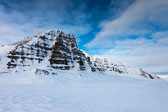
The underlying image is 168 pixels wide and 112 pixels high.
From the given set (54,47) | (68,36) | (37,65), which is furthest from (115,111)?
(68,36)

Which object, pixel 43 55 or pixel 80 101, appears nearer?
pixel 80 101

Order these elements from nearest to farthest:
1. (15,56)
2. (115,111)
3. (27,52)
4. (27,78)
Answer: (115,111)
(27,78)
(15,56)
(27,52)

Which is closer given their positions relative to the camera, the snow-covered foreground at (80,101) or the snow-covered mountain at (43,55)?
the snow-covered foreground at (80,101)

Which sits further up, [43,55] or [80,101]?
[43,55]

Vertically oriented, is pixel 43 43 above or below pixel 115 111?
above

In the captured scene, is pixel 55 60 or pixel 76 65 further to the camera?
pixel 76 65

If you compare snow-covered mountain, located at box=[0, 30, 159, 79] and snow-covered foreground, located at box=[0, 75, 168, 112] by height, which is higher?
snow-covered mountain, located at box=[0, 30, 159, 79]

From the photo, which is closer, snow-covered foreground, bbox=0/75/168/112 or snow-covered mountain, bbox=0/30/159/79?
snow-covered foreground, bbox=0/75/168/112

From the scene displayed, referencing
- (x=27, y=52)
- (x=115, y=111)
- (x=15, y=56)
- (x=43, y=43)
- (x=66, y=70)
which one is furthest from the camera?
(x=43, y=43)

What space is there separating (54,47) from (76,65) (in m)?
15.2

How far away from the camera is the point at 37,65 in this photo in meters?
39.2

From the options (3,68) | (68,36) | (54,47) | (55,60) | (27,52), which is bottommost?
(3,68)

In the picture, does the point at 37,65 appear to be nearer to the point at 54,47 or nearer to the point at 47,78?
the point at 47,78

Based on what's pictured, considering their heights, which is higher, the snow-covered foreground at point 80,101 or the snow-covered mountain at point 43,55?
the snow-covered mountain at point 43,55
